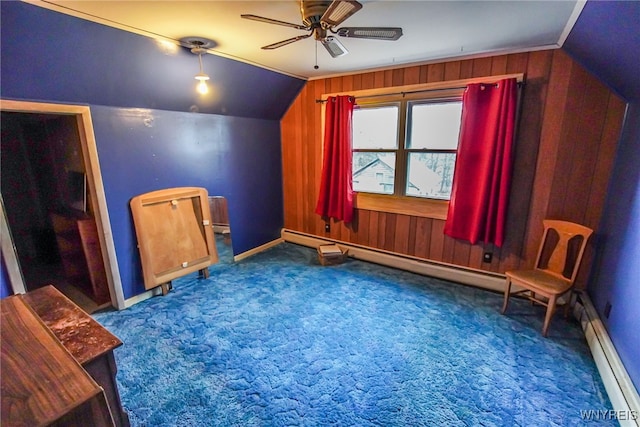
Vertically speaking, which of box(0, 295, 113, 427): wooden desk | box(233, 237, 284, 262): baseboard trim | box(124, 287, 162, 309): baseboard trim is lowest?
box(124, 287, 162, 309): baseboard trim

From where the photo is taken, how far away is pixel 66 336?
1.17m

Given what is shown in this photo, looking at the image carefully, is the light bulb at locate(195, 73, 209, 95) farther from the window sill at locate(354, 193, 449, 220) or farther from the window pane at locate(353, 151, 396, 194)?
the window sill at locate(354, 193, 449, 220)

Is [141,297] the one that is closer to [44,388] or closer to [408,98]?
[44,388]

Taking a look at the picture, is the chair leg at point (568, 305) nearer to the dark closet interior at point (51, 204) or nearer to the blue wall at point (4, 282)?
the dark closet interior at point (51, 204)

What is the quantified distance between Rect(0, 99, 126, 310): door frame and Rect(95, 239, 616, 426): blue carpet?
0.36m

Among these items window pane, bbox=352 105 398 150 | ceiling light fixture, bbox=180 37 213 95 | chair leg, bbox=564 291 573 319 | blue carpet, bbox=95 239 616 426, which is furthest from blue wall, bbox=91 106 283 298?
chair leg, bbox=564 291 573 319

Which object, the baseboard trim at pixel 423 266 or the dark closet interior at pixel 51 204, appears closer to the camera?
the dark closet interior at pixel 51 204

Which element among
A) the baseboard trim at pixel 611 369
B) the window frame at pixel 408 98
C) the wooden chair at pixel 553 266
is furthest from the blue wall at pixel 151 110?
the baseboard trim at pixel 611 369

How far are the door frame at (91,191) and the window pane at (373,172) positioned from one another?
2.68 meters

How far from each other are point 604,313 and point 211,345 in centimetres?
292

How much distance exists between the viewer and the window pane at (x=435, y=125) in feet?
10.00

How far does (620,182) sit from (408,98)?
1.91 m

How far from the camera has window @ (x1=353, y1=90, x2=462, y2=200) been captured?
Answer: 3.11m

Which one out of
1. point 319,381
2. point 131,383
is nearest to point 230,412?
point 319,381
